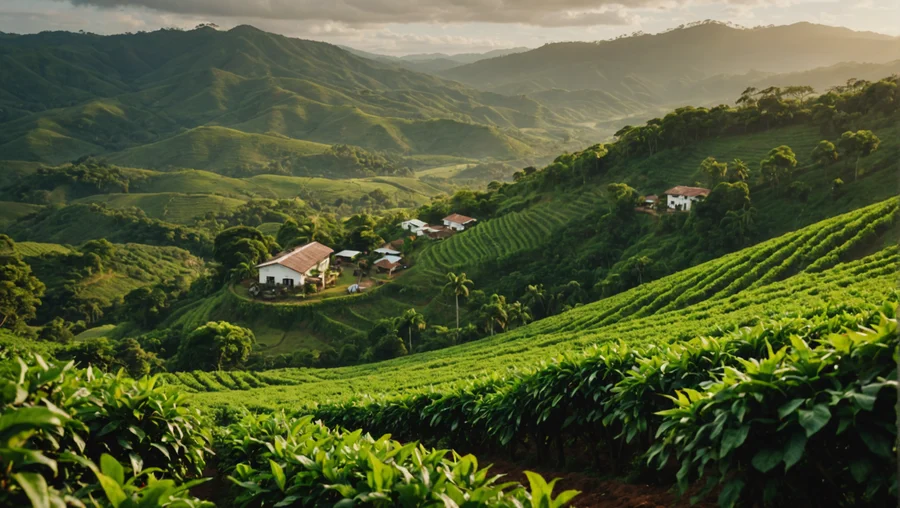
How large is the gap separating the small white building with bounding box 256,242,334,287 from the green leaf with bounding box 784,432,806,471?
52.2 m

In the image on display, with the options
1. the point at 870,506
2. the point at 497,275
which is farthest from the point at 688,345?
the point at 497,275

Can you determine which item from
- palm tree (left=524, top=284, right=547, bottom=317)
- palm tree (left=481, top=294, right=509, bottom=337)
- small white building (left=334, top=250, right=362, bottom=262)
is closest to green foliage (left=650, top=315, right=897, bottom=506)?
palm tree (left=481, top=294, right=509, bottom=337)

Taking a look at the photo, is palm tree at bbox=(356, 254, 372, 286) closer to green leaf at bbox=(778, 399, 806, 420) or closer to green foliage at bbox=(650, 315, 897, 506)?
green foliage at bbox=(650, 315, 897, 506)

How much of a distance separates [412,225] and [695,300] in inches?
1867

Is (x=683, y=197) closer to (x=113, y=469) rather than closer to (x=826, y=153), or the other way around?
(x=826, y=153)

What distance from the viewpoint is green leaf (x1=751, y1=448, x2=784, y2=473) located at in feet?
14.2

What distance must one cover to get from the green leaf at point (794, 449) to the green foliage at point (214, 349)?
42.3m

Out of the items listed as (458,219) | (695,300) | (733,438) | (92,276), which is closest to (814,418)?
(733,438)

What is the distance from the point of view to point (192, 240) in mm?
110375

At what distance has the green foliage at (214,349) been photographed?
140 ft

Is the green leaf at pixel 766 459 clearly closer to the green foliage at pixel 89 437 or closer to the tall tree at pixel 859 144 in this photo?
the green foliage at pixel 89 437

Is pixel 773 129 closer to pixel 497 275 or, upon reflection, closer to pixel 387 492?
pixel 497 275

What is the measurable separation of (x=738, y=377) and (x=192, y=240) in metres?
116

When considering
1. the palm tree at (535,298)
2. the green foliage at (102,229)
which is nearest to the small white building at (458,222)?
the palm tree at (535,298)
